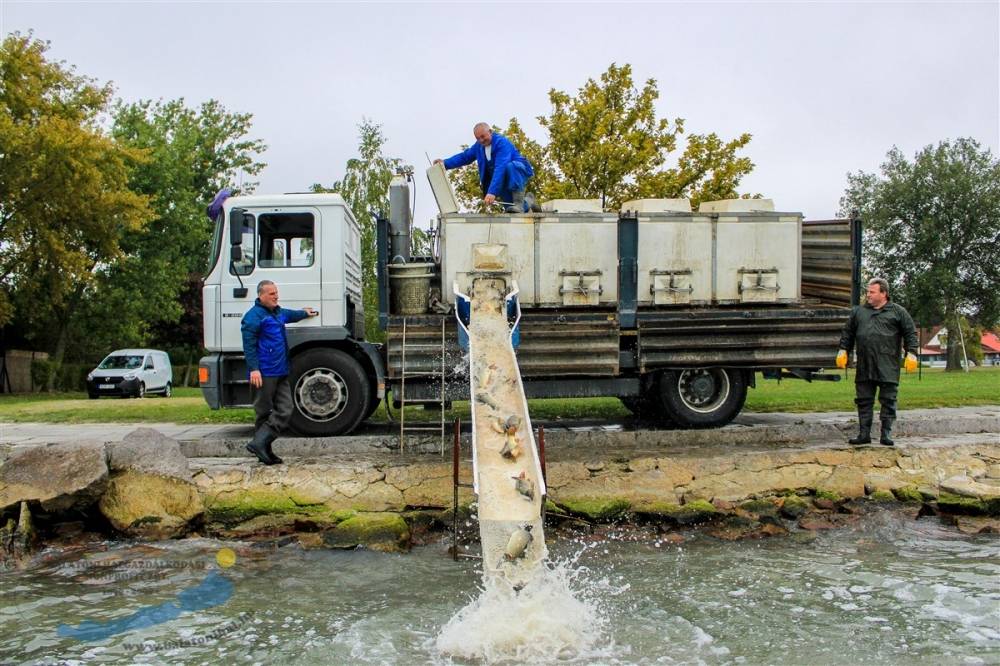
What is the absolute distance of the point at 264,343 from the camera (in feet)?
27.4

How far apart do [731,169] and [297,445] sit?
13.2 meters

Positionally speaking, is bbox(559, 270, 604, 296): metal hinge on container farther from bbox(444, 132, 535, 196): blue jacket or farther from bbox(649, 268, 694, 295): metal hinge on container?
bbox(444, 132, 535, 196): blue jacket

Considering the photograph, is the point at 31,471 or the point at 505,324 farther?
the point at 505,324

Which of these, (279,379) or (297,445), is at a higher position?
(279,379)

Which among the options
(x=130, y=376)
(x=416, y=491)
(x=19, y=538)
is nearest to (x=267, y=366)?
(x=416, y=491)

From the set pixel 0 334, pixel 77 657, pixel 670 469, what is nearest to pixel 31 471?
pixel 77 657

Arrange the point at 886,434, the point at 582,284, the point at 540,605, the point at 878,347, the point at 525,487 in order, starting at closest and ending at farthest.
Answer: the point at 540,605 → the point at 525,487 → the point at 878,347 → the point at 886,434 → the point at 582,284

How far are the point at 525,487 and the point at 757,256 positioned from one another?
17.6 feet

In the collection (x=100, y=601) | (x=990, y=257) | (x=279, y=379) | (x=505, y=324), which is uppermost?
(x=990, y=257)

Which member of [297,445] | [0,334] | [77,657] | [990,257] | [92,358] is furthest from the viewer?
[990,257]

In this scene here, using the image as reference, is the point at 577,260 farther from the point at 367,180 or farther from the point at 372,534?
the point at 367,180

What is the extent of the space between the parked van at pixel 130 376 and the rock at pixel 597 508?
1881 centimetres

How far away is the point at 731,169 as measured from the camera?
61.9 ft

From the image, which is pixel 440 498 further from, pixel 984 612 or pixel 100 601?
pixel 984 612
